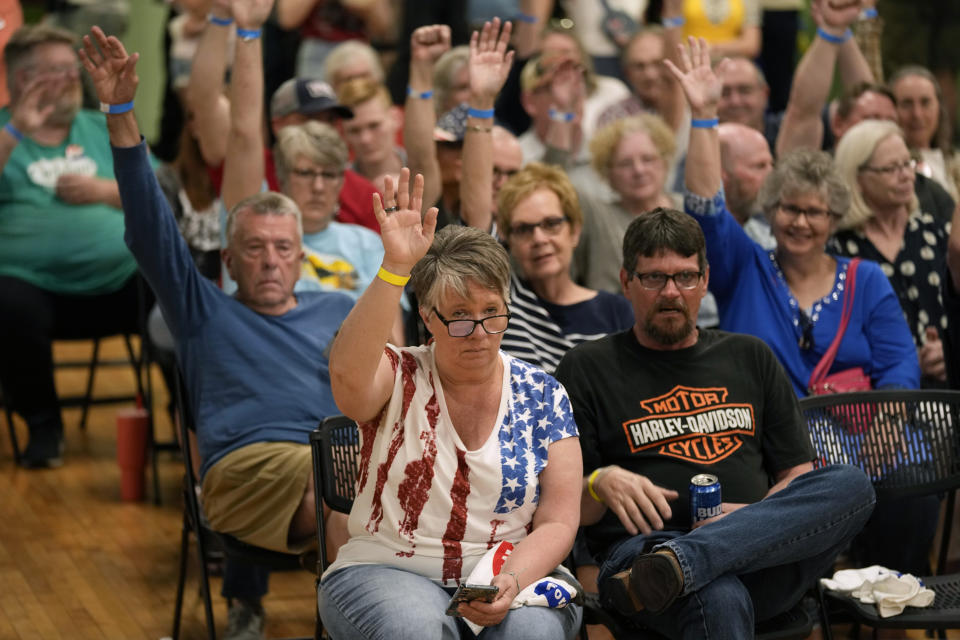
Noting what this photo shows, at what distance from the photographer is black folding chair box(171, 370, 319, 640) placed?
3104mm

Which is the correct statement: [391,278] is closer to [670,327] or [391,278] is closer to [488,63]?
[670,327]

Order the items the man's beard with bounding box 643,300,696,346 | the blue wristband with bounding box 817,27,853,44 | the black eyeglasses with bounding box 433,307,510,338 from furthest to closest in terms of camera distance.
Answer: the blue wristband with bounding box 817,27,853,44 < the man's beard with bounding box 643,300,696,346 < the black eyeglasses with bounding box 433,307,510,338

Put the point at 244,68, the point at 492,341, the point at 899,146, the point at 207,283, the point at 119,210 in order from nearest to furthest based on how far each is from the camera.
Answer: the point at 492,341 → the point at 207,283 → the point at 244,68 → the point at 899,146 → the point at 119,210

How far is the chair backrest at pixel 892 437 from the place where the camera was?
3047 mm

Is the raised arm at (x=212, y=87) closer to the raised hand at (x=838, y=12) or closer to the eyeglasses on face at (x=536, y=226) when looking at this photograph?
the eyeglasses on face at (x=536, y=226)

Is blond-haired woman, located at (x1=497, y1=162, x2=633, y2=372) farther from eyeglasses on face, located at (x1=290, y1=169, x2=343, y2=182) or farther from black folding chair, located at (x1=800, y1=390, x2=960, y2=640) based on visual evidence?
black folding chair, located at (x1=800, y1=390, x2=960, y2=640)

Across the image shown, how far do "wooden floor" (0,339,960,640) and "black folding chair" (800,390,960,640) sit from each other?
2.21 ft

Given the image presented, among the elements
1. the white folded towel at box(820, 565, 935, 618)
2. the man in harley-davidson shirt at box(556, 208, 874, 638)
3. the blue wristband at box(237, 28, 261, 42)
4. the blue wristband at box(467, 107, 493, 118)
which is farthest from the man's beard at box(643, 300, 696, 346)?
the blue wristband at box(237, 28, 261, 42)

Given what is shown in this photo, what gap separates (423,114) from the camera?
13.3ft

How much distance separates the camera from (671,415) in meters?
2.84

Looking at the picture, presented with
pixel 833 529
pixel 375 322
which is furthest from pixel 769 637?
pixel 375 322

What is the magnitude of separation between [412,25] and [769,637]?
4.49 m

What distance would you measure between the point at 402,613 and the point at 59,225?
2866 mm

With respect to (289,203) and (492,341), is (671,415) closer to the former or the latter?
(492,341)
